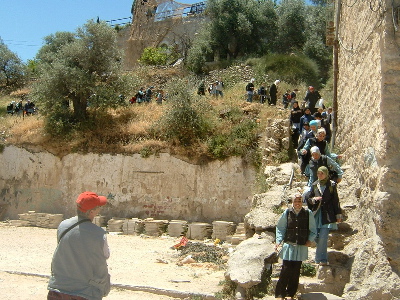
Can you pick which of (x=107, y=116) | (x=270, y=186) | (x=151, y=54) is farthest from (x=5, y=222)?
(x=151, y=54)

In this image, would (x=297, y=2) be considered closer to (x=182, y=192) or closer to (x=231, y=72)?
(x=231, y=72)

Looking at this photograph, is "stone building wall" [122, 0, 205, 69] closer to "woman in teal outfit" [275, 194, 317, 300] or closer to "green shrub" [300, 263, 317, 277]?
"green shrub" [300, 263, 317, 277]

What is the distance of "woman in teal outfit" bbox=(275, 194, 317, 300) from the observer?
6234 mm

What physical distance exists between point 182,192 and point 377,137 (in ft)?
35.6

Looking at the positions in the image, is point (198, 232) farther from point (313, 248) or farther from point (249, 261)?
point (249, 261)

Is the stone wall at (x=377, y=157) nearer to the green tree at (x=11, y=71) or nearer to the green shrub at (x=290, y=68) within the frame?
the green shrub at (x=290, y=68)

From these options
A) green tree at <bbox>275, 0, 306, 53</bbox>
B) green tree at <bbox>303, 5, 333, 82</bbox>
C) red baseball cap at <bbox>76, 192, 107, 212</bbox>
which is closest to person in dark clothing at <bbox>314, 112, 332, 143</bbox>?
red baseball cap at <bbox>76, 192, 107, 212</bbox>

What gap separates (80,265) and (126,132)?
14894mm

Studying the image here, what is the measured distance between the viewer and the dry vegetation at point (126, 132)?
17703 millimetres

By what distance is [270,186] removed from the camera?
10.7m

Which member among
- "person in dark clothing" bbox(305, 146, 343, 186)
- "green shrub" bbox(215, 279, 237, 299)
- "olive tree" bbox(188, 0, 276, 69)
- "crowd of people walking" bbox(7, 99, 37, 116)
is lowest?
"green shrub" bbox(215, 279, 237, 299)

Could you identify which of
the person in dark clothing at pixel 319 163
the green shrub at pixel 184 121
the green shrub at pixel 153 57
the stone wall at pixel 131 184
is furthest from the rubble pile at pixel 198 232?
the green shrub at pixel 153 57

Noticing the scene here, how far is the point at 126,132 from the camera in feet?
62.2

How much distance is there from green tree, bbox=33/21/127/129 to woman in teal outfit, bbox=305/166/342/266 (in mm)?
14820
